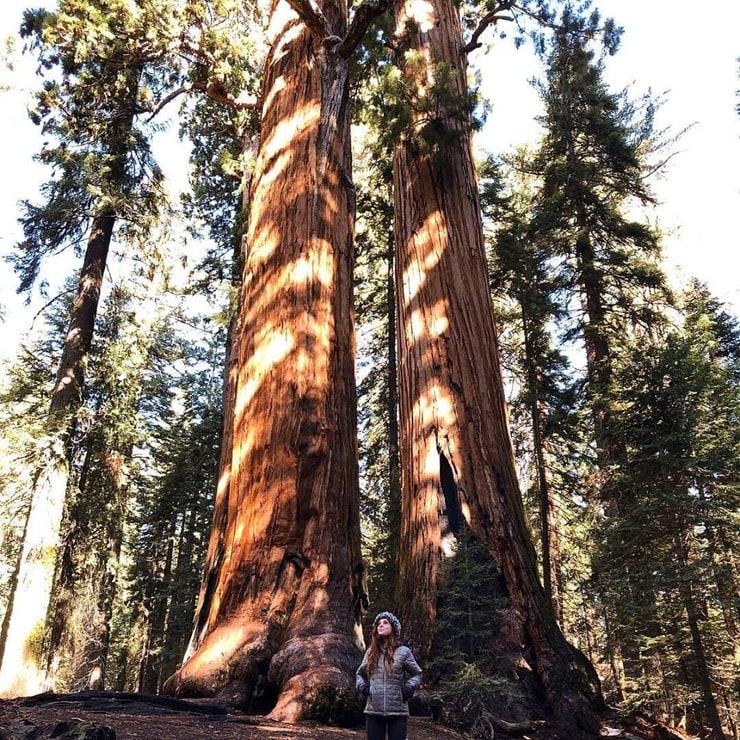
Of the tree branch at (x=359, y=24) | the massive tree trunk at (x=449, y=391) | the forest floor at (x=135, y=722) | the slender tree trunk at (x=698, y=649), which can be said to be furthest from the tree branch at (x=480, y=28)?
the forest floor at (x=135, y=722)

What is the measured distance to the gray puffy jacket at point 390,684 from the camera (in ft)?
11.4

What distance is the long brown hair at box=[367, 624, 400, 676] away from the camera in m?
3.63

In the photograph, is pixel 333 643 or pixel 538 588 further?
pixel 538 588

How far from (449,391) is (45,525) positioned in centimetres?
871

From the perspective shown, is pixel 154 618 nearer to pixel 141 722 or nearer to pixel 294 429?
pixel 294 429

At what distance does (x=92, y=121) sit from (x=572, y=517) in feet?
48.6

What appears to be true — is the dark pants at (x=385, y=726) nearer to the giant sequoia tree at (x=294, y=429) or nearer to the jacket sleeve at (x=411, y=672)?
the jacket sleeve at (x=411, y=672)

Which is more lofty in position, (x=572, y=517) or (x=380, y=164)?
(x=380, y=164)

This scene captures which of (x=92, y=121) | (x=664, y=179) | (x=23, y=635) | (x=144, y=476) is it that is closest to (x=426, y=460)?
(x=23, y=635)

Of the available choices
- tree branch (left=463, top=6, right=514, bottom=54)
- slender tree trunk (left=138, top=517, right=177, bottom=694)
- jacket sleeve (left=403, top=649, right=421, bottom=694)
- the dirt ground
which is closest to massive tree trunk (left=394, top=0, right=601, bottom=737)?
tree branch (left=463, top=6, right=514, bottom=54)

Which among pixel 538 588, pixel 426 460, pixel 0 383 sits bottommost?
pixel 538 588

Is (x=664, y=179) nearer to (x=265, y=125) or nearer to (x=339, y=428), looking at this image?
(x=265, y=125)

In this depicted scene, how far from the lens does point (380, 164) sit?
1350 centimetres

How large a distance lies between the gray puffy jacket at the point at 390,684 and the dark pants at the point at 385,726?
30mm
